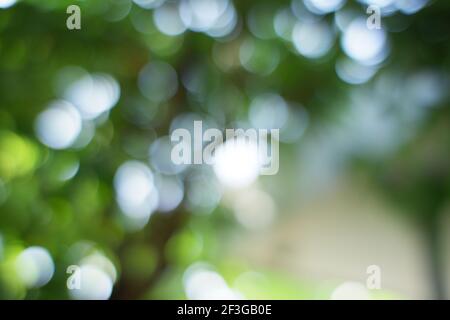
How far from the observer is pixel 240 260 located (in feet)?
4.70

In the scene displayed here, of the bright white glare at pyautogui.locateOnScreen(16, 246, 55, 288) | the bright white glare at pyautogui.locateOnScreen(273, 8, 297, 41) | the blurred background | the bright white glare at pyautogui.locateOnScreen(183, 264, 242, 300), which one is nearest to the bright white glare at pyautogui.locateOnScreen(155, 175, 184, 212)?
the blurred background

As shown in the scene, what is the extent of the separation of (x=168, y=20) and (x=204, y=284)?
551mm

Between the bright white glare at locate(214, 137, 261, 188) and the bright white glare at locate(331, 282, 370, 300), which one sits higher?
the bright white glare at locate(214, 137, 261, 188)

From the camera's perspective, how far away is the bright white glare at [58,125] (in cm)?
116

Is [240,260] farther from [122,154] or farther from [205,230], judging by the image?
[122,154]

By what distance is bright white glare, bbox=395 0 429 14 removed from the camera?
1.16m

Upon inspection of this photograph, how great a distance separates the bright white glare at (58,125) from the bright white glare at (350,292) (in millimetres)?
638

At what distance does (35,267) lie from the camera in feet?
3.80

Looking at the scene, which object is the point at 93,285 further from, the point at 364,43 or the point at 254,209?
the point at 364,43

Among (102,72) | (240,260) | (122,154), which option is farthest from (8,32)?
(240,260)

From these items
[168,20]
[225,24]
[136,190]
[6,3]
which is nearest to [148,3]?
[168,20]

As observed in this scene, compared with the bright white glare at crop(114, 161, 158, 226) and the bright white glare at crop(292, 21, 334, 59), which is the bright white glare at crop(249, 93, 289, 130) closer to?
the bright white glare at crop(292, 21, 334, 59)
